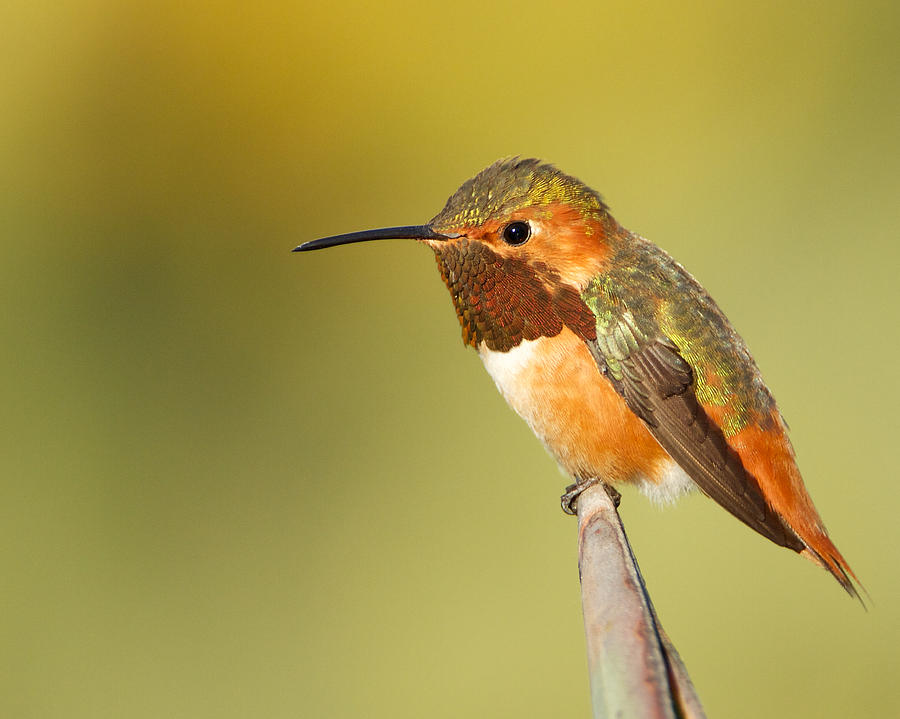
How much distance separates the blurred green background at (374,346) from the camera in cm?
333

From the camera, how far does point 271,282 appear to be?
12.9ft

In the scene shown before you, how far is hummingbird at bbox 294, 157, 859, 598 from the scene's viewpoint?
5.89 ft

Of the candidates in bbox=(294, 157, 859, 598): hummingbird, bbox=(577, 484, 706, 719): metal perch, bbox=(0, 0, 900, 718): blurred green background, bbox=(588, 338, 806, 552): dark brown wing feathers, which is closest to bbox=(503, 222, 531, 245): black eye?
bbox=(294, 157, 859, 598): hummingbird

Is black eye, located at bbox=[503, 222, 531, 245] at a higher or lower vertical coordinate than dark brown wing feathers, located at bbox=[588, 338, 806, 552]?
higher

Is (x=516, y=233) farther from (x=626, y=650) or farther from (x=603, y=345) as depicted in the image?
(x=626, y=650)

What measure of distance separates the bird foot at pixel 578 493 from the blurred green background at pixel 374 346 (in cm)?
113

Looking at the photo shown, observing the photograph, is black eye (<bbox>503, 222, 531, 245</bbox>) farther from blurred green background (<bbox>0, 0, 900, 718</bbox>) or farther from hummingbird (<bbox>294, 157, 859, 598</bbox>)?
blurred green background (<bbox>0, 0, 900, 718</bbox>)

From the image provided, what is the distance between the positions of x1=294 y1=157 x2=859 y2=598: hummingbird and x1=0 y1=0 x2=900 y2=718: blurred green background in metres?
1.39

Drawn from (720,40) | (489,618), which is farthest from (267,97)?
(489,618)

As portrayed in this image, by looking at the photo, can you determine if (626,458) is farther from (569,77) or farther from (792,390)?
(569,77)

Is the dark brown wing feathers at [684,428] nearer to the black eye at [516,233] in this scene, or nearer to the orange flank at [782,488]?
the orange flank at [782,488]

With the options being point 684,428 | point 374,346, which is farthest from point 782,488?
point 374,346

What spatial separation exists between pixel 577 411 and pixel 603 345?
154 millimetres

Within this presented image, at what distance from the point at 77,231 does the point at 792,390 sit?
2.87m
